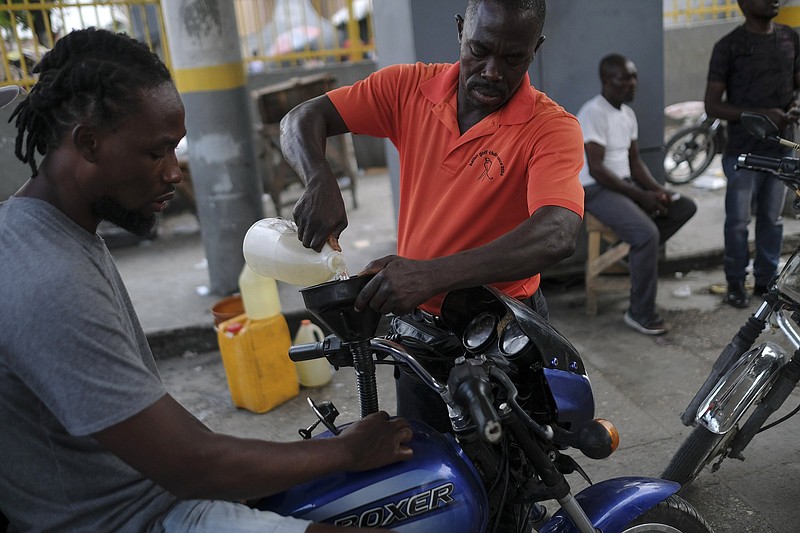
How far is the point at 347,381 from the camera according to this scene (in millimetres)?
4422

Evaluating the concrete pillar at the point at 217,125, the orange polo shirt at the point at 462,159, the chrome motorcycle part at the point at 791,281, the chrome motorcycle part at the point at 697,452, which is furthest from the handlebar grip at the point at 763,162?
the concrete pillar at the point at 217,125

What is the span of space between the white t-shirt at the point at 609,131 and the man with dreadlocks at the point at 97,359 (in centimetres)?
382

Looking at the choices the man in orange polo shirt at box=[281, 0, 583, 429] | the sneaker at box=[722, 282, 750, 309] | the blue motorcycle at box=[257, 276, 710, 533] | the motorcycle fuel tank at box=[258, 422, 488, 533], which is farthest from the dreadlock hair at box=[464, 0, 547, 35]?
the sneaker at box=[722, 282, 750, 309]

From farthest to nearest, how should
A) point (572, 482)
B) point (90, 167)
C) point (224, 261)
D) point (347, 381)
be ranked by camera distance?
point (224, 261), point (347, 381), point (572, 482), point (90, 167)

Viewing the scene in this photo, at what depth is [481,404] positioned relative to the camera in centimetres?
135

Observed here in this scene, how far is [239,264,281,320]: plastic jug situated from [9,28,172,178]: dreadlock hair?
103 inches

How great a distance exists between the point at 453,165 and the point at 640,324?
3157 mm

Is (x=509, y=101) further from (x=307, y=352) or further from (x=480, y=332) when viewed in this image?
(x=307, y=352)

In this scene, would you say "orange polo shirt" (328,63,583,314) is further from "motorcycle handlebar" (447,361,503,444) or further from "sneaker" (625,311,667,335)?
"sneaker" (625,311,667,335)

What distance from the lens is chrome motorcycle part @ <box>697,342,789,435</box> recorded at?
107 inches

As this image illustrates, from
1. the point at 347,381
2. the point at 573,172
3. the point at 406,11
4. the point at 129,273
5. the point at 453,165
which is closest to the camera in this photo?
the point at 573,172

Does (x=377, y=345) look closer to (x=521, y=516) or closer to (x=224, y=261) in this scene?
(x=521, y=516)

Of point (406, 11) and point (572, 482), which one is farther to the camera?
point (406, 11)

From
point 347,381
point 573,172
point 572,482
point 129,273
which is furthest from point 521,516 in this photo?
point 129,273
